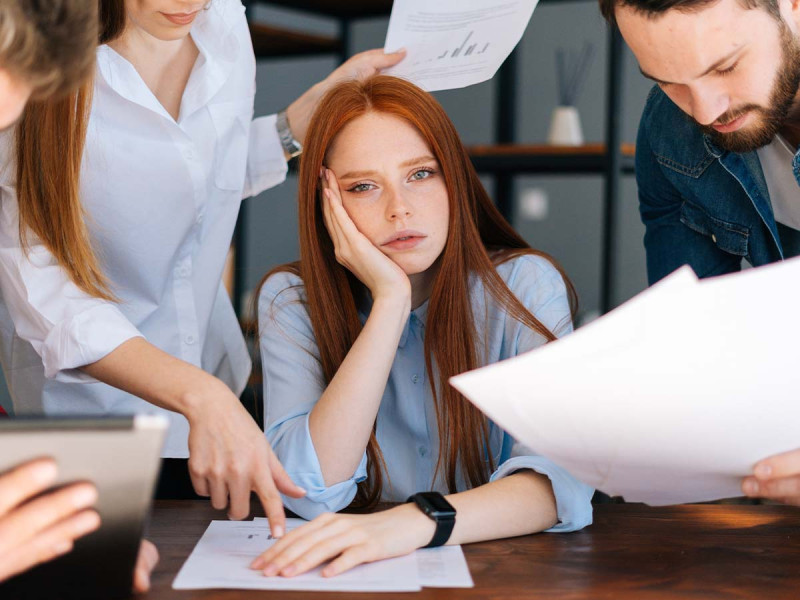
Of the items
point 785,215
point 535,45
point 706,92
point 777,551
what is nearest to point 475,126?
point 535,45

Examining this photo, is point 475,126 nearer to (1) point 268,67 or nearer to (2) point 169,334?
(1) point 268,67

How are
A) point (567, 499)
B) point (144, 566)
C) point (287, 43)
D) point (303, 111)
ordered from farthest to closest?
point (287, 43) < point (303, 111) < point (567, 499) < point (144, 566)

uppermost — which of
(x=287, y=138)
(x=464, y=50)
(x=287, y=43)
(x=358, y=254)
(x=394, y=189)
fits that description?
(x=287, y=43)

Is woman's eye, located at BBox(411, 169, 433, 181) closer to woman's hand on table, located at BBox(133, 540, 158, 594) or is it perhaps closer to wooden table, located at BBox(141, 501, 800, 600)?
wooden table, located at BBox(141, 501, 800, 600)

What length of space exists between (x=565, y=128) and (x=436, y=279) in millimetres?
1971

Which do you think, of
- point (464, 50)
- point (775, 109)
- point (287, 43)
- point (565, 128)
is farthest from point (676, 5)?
point (287, 43)

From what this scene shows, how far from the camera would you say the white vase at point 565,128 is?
3.27 metres

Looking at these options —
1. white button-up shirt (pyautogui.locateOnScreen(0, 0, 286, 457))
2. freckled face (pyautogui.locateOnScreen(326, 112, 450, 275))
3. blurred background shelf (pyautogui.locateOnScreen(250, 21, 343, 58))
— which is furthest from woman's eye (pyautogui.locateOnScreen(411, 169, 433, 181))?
blurred background shelf (pyautogui.locateOnScreen(250, 21, 343, 58))

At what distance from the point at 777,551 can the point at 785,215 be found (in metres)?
0.74

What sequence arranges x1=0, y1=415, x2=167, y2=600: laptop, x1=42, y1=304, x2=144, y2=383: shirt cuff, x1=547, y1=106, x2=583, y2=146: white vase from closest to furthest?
x1=0, y1=415, x2=167, y2=600: laptop → x1=42, y1=304, x2=144, y2=383: shirt cuff → x1=547, y1=106, x2=583, y2=146: white vase

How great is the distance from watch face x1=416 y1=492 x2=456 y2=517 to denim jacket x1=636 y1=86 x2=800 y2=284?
0.82 metres

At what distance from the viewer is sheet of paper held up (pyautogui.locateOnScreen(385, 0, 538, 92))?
4.76ft

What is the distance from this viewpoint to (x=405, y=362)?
59.5 inches

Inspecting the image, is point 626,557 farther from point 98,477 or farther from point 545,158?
point 545,158
